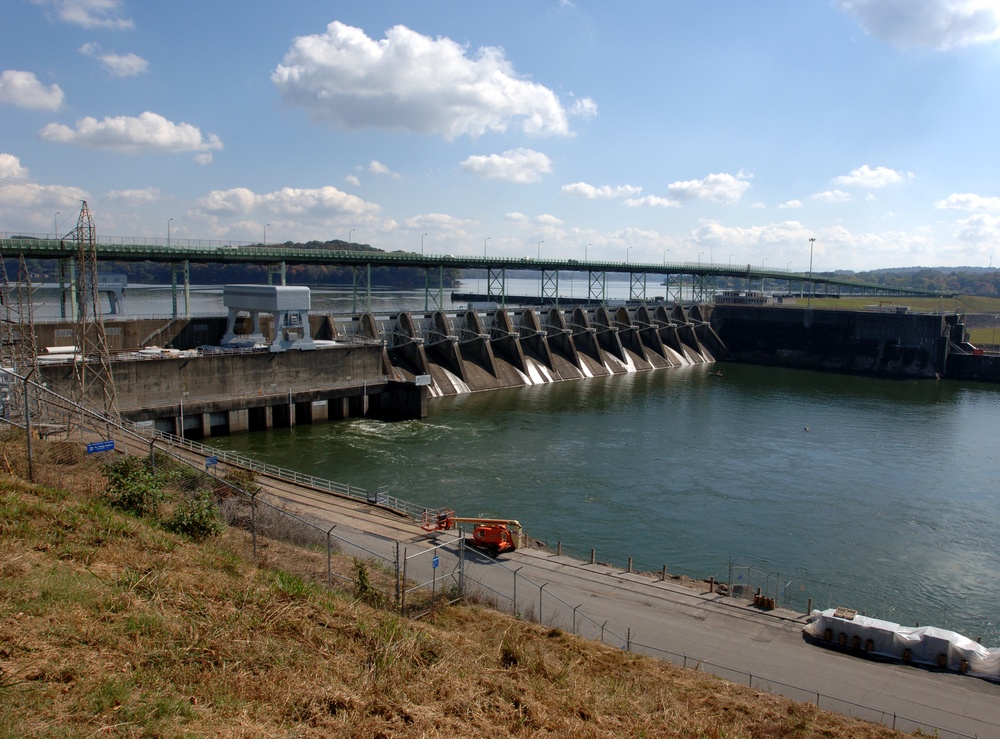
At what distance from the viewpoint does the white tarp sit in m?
16.8

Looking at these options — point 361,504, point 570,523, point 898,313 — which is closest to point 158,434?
point 361,504

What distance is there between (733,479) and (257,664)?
29.9m

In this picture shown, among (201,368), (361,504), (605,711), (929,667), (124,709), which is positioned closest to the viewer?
(124,709)

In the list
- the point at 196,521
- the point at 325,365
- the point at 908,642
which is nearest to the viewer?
the point at 196,521

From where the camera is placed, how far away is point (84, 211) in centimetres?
3391

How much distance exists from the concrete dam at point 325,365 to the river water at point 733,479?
6.31ft

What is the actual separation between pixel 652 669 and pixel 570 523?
15124mm

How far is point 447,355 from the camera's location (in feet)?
196

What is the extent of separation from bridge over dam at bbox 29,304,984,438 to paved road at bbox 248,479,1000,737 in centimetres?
2044

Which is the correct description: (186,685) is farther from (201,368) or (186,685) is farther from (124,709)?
(201,368)

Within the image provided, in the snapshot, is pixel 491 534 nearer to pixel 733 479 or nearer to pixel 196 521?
pixel 196 521

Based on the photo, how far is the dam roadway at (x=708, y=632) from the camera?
15.0 meters

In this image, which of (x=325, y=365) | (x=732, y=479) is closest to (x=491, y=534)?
(x=732, y=479)

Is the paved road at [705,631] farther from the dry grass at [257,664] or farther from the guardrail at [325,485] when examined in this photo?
the guardrail at [325,485]
